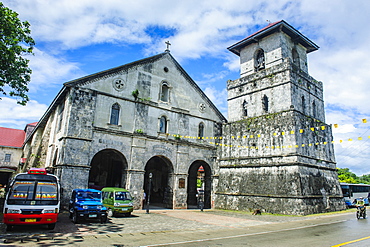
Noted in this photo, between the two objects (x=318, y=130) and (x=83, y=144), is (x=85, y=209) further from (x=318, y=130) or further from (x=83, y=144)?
(x=318, y=130)

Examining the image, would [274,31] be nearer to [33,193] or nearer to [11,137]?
[33,193]

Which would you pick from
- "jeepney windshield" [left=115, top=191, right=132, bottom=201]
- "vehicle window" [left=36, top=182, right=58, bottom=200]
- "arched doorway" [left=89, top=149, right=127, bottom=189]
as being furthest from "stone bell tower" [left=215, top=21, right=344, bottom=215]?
"vehicle window" [left=36, top=182, right=58, bottom=200]

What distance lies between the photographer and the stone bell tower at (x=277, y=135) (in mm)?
20375

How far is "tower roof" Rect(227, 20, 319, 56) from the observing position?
23333 mm

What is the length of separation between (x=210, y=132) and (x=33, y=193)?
58.3 feet

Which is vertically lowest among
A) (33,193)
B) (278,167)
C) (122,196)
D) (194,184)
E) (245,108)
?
(122,196)

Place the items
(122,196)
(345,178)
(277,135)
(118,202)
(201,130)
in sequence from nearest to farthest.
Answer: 1. (118,202)
2. (122,196)
3. (277,135)
4. (201,130)
5. (345,178)

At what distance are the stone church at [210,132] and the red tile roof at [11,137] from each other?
1739cm

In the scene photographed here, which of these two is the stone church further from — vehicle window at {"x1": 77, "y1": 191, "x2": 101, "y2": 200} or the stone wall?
vehicle window at {"x1": 77, "y1": 191, "x2": 101, "y2": 200}

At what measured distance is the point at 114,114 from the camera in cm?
2041

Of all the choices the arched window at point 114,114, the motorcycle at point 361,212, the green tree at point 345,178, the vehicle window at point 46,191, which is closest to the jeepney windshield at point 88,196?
the vehicle window at point 46,191

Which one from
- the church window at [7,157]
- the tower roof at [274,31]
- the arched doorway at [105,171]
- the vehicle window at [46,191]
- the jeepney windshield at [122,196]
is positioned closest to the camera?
the vehicle window at [46,191]

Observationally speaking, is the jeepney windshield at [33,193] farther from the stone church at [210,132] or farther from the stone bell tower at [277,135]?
the stone bell tower at [277,135]

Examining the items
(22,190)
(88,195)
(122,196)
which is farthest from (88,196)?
(22,190)
